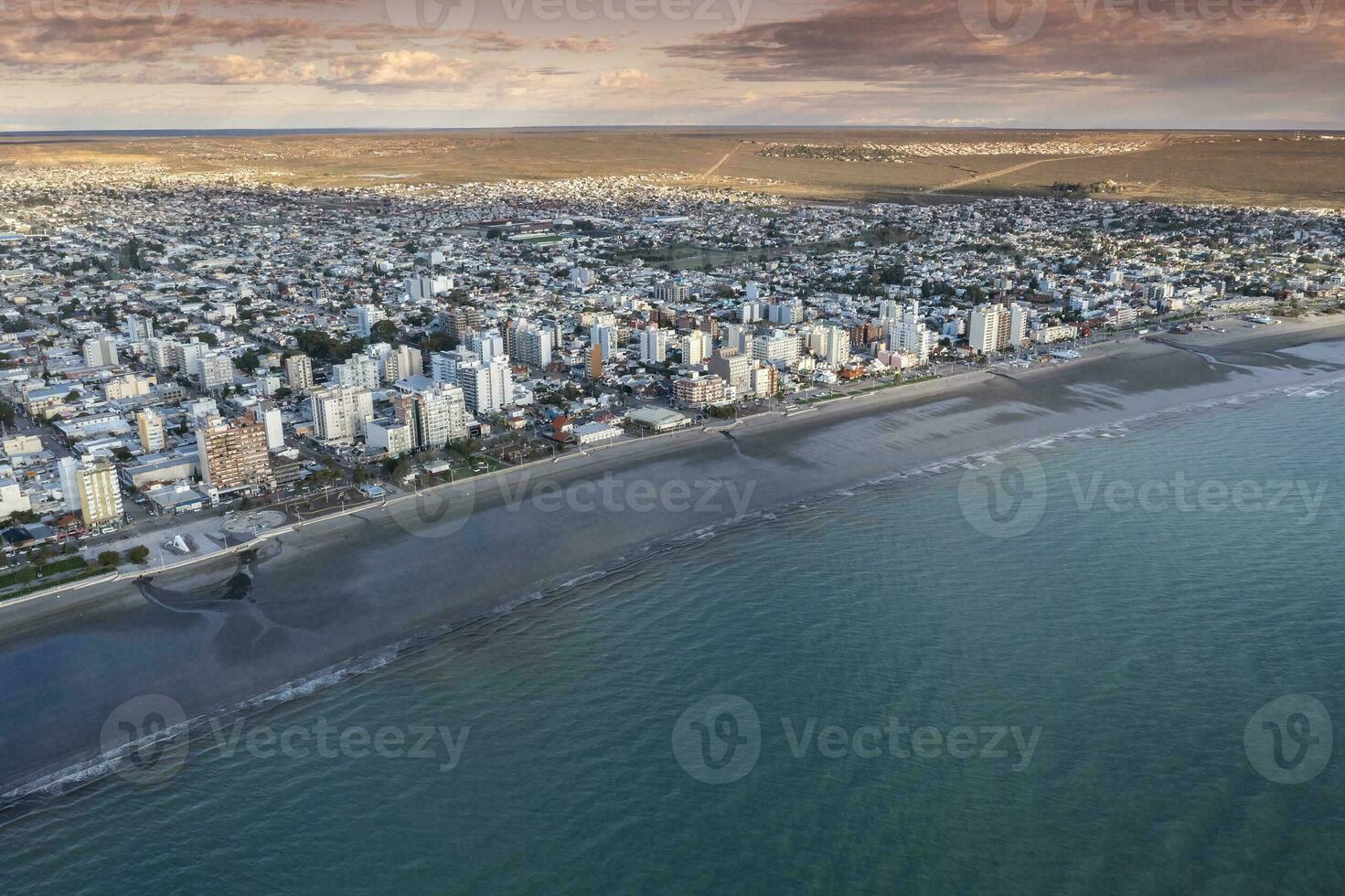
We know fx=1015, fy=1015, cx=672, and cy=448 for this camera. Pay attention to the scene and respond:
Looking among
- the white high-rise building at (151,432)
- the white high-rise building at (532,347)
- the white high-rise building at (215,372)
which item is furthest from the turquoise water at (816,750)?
the white high-rise building at (215,372)

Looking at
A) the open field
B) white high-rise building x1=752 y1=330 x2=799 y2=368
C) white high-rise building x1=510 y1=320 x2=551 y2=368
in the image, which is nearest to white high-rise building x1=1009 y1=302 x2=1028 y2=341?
white high-rise building x1=752 y1=330 x2=799 y2=368

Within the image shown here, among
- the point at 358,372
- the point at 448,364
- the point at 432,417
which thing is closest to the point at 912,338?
the point at 448,364

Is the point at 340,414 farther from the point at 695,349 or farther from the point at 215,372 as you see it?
the point at 695,349

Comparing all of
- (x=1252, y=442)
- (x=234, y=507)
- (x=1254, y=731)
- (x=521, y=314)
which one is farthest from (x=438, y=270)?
(x=1254, y=731)

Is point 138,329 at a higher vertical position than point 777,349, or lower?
higher

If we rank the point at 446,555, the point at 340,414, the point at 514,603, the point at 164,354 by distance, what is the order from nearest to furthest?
the point at 514,603, the point at 446,555, the point at 340,414, the point at 164,354

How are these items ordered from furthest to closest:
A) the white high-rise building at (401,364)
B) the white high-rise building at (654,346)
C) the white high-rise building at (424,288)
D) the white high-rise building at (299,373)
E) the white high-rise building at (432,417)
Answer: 1. the white high-rise building at (424,288)
2. the white high-rise building at (654,346)
3. the white high-rise building at (401,364)
4. the white high-rise building at (299,373)
5. the white high-rise building at (432,417)

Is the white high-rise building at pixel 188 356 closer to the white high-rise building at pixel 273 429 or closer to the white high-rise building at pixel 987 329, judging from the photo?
the white high-rise building at pixel 273 429
